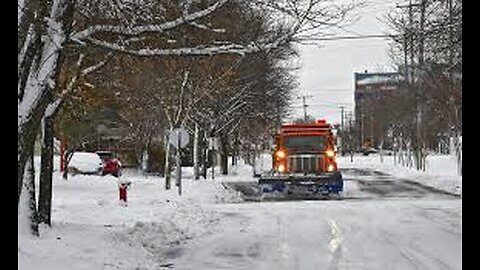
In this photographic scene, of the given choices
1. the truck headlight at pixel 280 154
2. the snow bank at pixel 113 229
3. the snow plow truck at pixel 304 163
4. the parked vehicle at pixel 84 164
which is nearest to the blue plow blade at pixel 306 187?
the snow plow truck at pixel 304 163

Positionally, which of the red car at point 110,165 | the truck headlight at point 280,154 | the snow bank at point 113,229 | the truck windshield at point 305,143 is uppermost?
the truck windshield at point 305,143

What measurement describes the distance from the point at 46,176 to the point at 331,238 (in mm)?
5566

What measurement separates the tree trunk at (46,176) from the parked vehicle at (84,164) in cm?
2736

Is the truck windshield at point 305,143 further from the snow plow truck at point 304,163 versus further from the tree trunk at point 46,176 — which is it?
the tree trunk at point 46,176

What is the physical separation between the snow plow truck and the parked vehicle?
50.2ft

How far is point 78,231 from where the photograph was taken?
13.9 m

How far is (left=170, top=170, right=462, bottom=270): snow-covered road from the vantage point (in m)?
12.0

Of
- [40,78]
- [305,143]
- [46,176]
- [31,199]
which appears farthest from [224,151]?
[40,78]

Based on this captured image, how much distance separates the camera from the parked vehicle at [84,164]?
136ft

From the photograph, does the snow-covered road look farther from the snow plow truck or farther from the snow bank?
the snow plow truck
